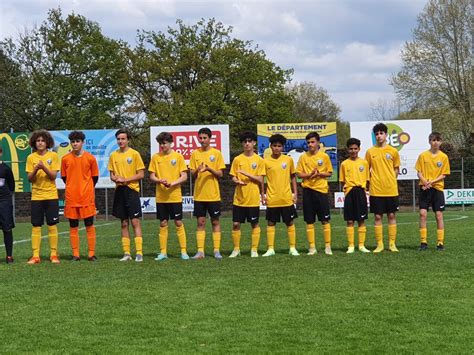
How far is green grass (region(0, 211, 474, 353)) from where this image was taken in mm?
4480

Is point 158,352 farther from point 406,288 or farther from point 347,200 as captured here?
point 347,200

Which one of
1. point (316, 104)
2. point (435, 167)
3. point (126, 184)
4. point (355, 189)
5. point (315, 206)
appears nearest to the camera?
point (126, 184)

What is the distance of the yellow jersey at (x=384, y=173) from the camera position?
9.67m

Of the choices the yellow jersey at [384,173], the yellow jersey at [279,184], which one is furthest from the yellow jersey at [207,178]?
the yellow jersey at [384,173]

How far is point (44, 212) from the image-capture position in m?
9.38

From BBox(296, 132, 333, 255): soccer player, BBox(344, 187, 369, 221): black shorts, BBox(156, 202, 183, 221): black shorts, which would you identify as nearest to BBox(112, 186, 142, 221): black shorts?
BBox(156, 202, 183, 221): black shorts

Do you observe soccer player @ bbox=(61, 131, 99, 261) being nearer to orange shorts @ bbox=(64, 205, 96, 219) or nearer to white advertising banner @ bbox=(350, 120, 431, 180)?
orange shorts @ bbox=(64, 205, 96, 219)

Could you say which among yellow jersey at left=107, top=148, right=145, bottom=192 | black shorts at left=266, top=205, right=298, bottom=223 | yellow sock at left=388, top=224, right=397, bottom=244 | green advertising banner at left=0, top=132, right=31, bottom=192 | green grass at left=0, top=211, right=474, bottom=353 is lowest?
green grass at left=0, top=211, right=474, bottom=353

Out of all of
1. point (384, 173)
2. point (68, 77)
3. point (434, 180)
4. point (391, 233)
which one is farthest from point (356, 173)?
point (68, 77)

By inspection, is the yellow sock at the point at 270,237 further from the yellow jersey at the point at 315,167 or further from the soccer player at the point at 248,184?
the yellow jersey at the point at 315,167

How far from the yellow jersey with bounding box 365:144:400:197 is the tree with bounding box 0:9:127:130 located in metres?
35.2

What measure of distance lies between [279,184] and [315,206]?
0.68 m

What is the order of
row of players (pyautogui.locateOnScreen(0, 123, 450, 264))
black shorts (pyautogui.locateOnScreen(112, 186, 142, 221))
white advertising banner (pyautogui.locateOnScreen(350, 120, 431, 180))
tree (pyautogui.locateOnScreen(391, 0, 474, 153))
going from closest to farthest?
1. black shorts (pyautogui.locateOnScreen(112, 186, 142, 221))
2. row of players (pyautogui.locateOnScreen(0, 123, 450, 264))
3. white advertising banner (pyautogui.locateOnScreen(350, 120, 431, 180))
4. tree (pyautogui.locateOnScreen(391, 0, 474, 153))

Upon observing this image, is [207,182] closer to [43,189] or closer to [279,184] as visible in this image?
[279,184]
